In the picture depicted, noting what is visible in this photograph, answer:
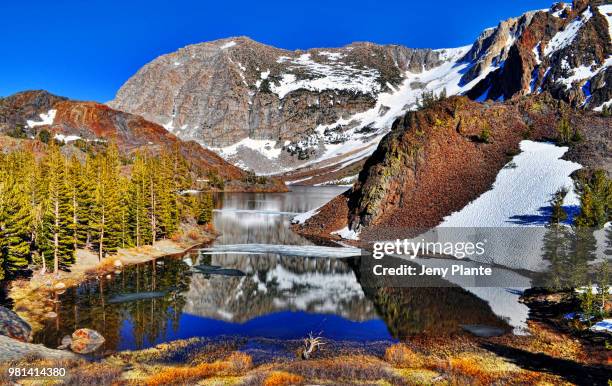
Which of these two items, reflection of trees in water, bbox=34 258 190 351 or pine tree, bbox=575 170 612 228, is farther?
pine tree, bbox=575 170 612 228

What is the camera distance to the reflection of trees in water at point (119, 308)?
2879cm

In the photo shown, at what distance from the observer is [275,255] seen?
5847 centimetres

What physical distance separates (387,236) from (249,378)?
148 ft

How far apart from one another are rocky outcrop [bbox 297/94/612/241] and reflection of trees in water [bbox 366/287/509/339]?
22584mm

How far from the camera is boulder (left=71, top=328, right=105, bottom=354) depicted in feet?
83.8

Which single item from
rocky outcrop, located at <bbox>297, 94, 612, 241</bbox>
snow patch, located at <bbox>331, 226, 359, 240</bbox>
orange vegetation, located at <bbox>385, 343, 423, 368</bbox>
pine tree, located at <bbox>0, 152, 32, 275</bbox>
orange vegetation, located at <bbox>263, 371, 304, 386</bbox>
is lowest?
orange vegetation, located at <bbox>385, 343, 423, 368</bbox>

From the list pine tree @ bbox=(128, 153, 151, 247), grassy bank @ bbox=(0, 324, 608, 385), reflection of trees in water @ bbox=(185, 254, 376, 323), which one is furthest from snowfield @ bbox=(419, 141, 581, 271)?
pine tree @ bbox=(128, 153, 151, 247)

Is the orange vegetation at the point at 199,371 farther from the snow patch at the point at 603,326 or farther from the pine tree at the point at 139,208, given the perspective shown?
the pine tree at the point at 139,208

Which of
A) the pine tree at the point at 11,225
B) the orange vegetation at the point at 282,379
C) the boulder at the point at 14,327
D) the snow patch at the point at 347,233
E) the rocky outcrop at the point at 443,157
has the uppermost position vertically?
the rocky outcrop at the point at 443,157

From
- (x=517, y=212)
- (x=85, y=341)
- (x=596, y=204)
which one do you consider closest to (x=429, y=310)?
(x=596, y=204)

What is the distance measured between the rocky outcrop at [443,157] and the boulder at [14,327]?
154ft

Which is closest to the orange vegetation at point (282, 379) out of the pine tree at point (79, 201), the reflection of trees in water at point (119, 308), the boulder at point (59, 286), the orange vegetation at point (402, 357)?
the orange vegetation at point (402, 357)

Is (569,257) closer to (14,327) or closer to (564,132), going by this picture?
(564,132)

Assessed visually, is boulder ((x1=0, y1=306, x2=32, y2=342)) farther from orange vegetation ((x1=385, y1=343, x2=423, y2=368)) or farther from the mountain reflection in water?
orange vegetation ((x1=385, y1=343, x2=423, y2=368))
